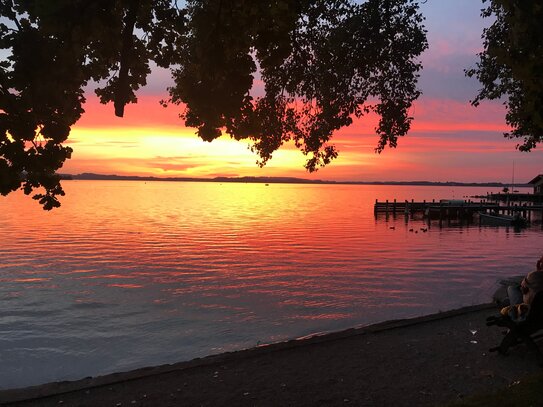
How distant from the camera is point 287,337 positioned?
14.4 metres

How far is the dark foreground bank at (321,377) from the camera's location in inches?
265

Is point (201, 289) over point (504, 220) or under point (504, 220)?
under

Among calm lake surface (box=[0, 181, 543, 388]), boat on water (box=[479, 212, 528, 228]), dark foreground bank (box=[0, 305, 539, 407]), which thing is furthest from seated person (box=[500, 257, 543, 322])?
boat on water (box=[479, 212, 528, 228])

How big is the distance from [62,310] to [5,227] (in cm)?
4182

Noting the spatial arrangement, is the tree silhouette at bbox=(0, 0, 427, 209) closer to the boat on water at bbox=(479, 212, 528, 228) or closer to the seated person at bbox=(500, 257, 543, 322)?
the seated person at bbox=(500, 257, 543, 322)

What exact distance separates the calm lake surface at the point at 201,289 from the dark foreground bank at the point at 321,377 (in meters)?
4.73

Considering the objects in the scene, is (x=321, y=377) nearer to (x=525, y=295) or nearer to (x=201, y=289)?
(x=525, y=295)

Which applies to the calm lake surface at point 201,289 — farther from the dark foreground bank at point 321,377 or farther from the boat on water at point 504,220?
the boat on water at point 504,220

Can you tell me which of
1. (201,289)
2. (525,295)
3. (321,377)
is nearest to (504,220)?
(201,289)

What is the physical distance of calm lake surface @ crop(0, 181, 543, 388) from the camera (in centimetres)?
1388

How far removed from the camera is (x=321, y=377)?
7.50m

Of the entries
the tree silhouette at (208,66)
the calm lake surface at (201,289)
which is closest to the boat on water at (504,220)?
the calm lake surface at (201,289)

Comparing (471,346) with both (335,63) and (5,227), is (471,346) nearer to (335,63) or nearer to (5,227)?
(335,63)

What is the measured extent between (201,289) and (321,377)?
15.4 meters
